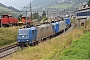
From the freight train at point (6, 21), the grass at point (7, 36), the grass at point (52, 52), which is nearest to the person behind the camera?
the grass at point (52, 52)

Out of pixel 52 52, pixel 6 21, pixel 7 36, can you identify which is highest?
pixel 6 21

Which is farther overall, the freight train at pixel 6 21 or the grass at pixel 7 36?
the freight train at pixel 6 21

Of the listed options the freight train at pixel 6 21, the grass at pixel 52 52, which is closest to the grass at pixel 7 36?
the freight train at pixel 6 21

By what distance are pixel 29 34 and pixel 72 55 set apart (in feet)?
52.2

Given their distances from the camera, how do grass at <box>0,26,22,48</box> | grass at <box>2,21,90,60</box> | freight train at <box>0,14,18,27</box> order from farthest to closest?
freight train at <box>0,14,18,27</box> < grass at <box>0,26,22,48</box> < grass at <box>2,21,90,60</box>

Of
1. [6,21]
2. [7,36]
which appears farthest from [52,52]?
[6,21]

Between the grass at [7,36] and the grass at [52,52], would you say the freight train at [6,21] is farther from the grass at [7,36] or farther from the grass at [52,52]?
the grass at [52,52]

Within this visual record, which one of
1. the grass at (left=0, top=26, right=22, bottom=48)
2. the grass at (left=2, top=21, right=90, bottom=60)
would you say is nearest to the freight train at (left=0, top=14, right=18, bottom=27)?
the grass at (left=0, top=26, right=22, bottom=48)

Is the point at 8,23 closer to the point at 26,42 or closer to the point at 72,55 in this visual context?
the point at 26,42

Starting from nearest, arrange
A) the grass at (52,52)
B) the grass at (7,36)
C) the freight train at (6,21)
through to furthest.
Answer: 1. the grass at (52,52)
2. the grass at (7,36)
3. the freight train at (6,21)

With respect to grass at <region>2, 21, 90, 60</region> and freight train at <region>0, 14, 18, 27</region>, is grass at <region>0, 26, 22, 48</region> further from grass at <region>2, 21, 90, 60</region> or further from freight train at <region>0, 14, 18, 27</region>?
grass at <region>2, 21, 90, 60</region>

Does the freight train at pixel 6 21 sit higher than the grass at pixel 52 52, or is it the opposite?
the freight train at pixel 6 21

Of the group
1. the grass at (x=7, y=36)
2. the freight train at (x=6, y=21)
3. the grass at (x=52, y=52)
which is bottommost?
the grass at (x=7, y=36)

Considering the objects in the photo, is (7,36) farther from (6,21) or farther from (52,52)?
(52,52)
